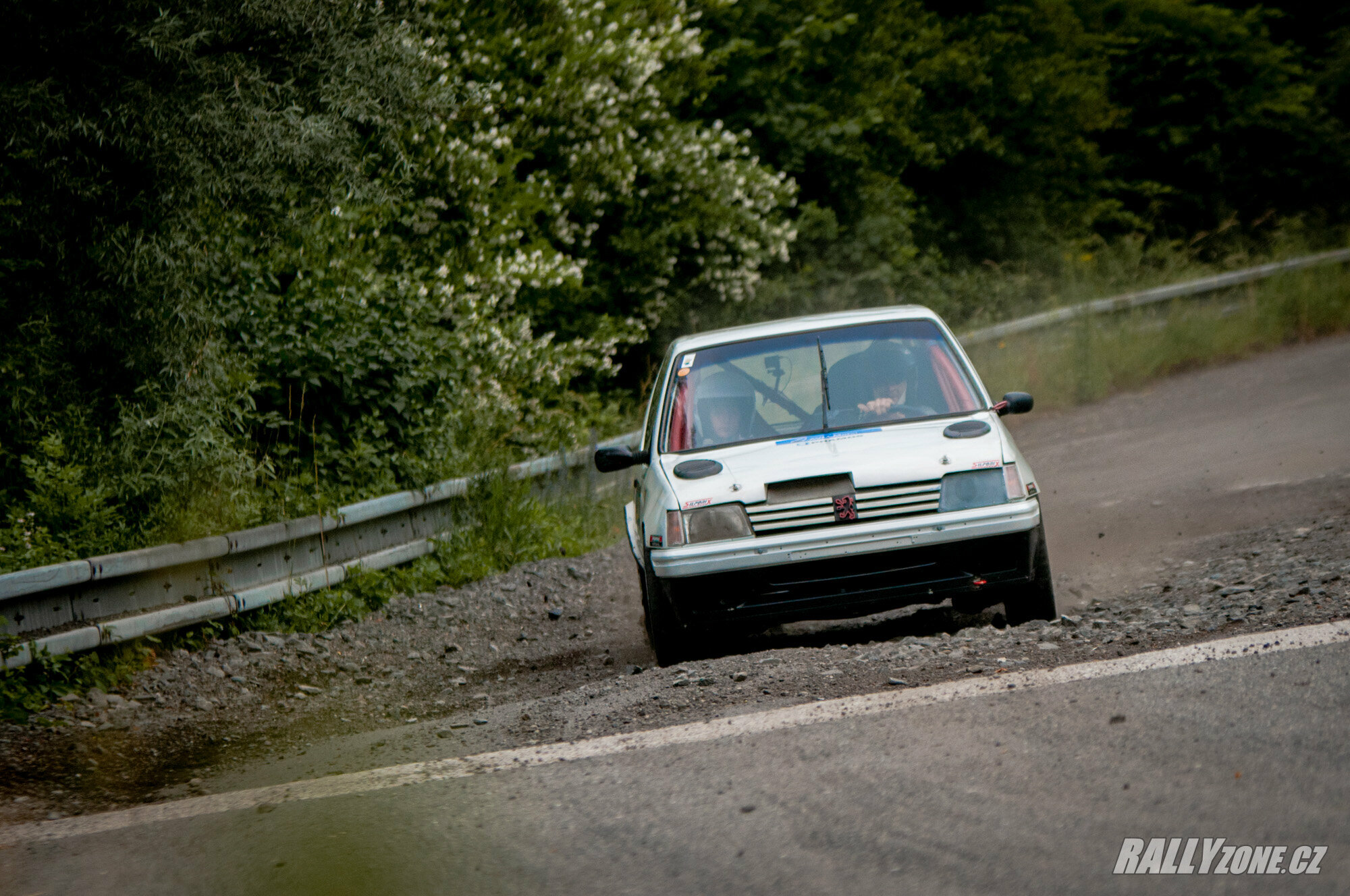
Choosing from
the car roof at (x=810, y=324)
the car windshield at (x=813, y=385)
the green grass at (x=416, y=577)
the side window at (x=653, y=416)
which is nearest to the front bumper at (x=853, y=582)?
the car windshield at (x=813, y=385)

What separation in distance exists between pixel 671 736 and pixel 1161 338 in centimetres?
1505

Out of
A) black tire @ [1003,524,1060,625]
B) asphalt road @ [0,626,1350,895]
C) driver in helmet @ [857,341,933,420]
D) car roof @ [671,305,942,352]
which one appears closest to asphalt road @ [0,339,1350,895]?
asphalt road @ [0,626,1350,895]

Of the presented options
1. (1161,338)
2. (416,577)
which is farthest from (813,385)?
(1161,338)

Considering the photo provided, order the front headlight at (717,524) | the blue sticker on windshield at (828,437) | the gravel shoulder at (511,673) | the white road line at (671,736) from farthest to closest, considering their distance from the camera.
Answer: the blue sticker on windshield at (828,437) → the front headlight at (717,524) → the gravel shoulder at (511,673) → the white road line at (671,736)

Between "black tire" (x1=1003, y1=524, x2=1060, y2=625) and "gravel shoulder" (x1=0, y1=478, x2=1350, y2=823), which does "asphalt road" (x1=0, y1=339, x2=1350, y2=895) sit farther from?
"black tire" (x1=1003, y1=524, x2=1060, y2=625)

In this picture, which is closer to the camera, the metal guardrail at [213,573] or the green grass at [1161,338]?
the metal guardrail at [213,573]

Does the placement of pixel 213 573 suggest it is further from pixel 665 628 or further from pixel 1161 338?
pixel 1161 338

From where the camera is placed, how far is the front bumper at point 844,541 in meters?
6.33

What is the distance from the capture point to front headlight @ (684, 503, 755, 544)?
6.44 meters

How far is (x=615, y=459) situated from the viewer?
7.59 metres

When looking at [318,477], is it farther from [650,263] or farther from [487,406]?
[650,263]

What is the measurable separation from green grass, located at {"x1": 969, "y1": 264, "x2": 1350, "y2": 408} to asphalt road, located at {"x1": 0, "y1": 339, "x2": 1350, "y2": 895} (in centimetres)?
1220

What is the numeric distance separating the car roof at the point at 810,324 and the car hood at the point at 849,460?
3.07ft

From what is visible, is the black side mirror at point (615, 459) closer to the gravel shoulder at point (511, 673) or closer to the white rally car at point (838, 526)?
the white rally car at point (838, 526)
